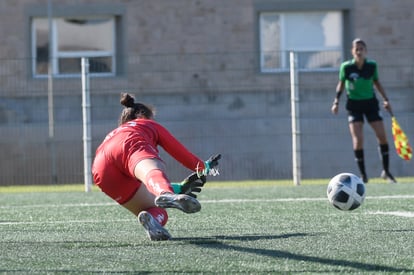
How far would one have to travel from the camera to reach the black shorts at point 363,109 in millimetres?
16469

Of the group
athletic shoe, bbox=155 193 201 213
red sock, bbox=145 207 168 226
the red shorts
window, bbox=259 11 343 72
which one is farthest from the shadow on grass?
window, bbox=259 11 343 72

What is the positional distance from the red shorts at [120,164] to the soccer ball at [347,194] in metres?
1.91

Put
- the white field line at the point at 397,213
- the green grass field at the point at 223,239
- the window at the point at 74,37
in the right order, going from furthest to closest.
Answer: the window at the point at 74,37 < the white field line at the point at 397,213 < the green grass field at the point at 223,239

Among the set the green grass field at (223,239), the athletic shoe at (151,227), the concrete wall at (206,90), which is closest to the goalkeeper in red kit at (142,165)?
the athletic shoe at (151,227)

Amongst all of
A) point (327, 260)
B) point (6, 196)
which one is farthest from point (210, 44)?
point (327, 260)

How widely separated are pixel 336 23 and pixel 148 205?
1737cm

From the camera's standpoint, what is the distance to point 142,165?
802cm

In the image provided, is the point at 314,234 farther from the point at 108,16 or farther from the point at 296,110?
the point at 108,16

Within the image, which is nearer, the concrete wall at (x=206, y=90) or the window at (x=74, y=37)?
the concrete wall at (x=206, y=90)

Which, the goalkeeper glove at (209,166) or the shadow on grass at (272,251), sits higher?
the goalkeeper glove at (209,166)

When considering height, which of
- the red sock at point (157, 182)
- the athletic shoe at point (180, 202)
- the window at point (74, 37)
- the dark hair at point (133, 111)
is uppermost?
the window at point (74, 37)

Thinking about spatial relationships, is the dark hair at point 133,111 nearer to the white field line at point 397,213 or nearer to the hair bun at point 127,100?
the hair bun at point 127,100

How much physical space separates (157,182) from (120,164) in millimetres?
Answer: 820

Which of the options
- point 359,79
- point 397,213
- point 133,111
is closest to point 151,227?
point 133,111
